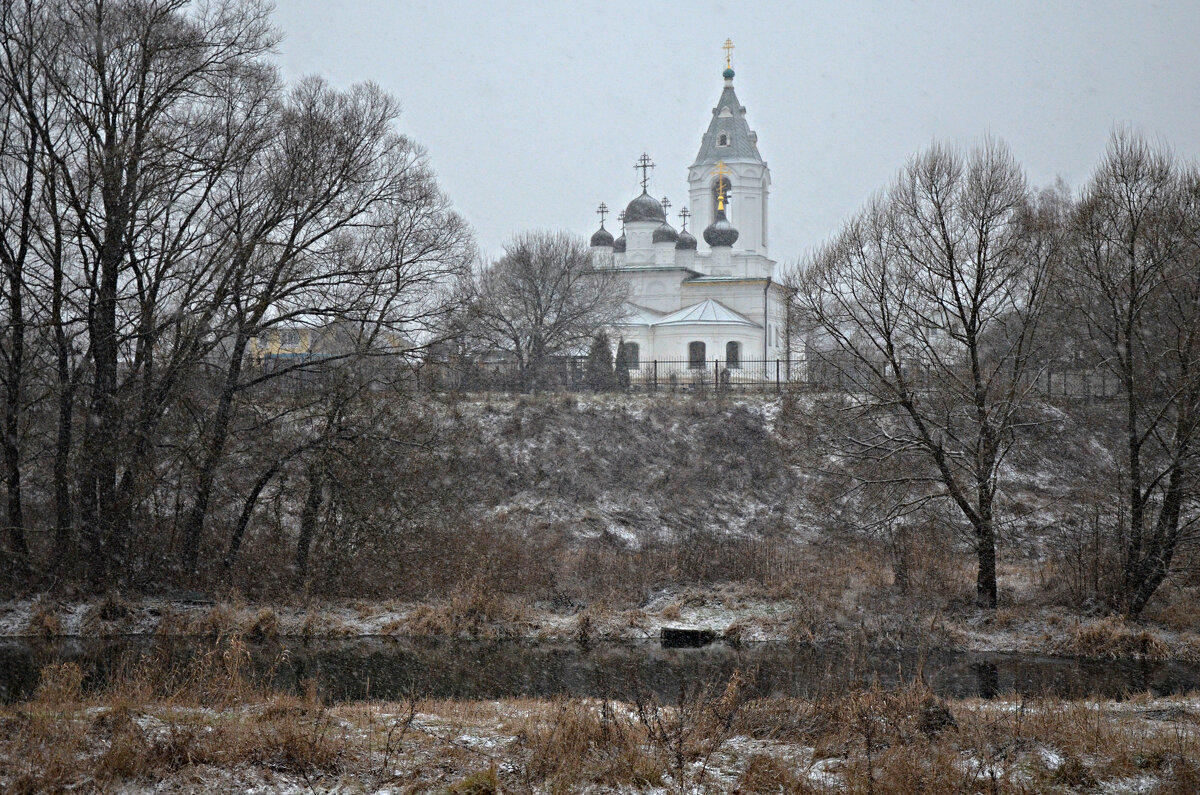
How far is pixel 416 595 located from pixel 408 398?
11.8 feet

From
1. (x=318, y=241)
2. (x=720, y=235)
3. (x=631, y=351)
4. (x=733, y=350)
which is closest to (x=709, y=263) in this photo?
(x=720, y=235)

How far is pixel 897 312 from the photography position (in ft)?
55.5

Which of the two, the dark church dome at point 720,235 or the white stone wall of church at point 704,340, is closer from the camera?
the white stone wall of church at point 704,340

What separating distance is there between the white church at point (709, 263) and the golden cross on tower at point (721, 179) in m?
0.06

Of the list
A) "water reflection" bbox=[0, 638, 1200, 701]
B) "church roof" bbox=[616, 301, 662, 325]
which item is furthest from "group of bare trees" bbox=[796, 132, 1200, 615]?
"church roof" bbox=[616, 301, 662, 325]

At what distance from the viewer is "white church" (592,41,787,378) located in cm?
4859

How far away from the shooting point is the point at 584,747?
8.13 m

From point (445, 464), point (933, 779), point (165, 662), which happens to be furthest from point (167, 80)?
point (933, 779)

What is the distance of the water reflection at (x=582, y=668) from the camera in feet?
40.2

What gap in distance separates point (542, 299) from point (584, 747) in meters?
34.2

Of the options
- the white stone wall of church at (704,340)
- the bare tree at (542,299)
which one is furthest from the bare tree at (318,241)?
the white stone wall of church at (704,340)

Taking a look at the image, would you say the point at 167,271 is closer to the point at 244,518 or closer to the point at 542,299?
the point at 244,518

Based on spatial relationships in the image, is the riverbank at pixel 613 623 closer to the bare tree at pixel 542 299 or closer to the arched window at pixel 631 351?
the bare tree at pixel 542 299

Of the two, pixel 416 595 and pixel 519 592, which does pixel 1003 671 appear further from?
pixel 416 595
